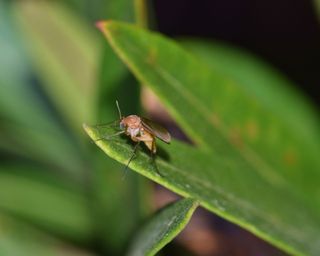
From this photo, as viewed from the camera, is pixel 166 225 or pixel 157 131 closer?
pixel 166 225

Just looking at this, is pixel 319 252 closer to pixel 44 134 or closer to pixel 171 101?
pixel 171 101

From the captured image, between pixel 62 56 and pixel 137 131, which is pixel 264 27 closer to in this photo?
pixel 62 56

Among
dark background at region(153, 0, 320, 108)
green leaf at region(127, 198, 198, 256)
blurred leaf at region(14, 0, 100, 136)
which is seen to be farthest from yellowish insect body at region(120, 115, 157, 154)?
dark background at region(153, 0, 320, 108)

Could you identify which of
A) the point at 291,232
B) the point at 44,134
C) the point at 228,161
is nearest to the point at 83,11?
the point at 44,134

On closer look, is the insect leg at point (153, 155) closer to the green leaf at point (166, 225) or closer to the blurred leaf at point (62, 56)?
the green leaf at point (166, 225)

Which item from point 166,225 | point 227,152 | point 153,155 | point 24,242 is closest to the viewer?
point 166,225

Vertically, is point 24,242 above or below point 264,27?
below

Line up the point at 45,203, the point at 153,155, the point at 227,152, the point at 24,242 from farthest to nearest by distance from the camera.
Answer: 1. the point at 45,203
2. the point at 24,242
3. the point at 227,152
4. the point at 153,155

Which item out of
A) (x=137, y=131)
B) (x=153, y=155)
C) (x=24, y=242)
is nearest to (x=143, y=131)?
(x=137, y=131)
